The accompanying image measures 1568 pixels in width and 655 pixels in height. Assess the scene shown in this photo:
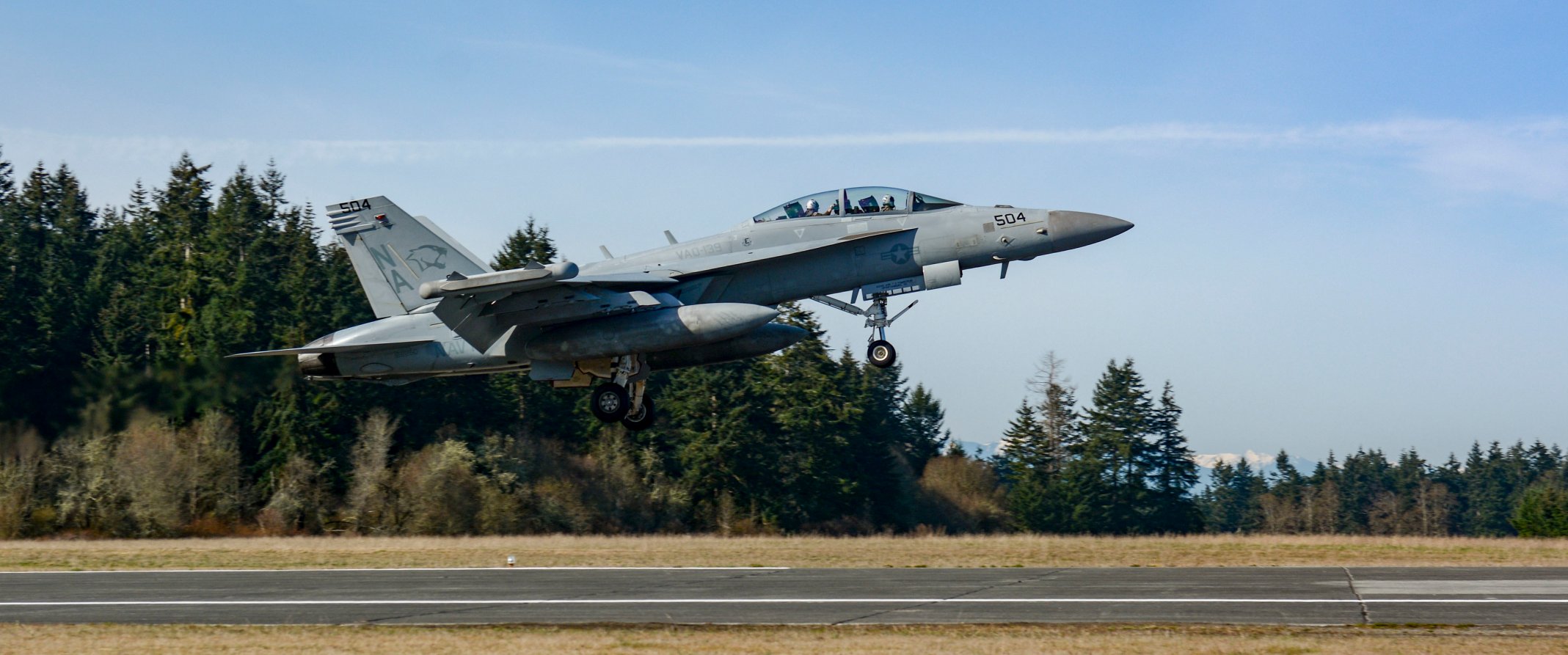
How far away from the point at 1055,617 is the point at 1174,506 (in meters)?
59.6

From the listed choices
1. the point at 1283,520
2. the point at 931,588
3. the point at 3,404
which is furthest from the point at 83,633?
the point at 1283,520

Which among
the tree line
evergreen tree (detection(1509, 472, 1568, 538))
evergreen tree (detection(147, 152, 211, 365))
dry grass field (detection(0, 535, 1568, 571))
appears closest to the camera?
dry grass field (detection(0, 535, 1568, 571))

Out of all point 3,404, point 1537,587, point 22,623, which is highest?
point 3,404

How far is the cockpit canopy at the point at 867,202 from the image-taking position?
75.1ft

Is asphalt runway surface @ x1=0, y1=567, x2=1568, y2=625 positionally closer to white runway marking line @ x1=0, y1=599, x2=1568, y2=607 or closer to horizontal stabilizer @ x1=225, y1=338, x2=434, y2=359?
white runway marking line @ x1=0, y1=599, x2=1568, y2=607

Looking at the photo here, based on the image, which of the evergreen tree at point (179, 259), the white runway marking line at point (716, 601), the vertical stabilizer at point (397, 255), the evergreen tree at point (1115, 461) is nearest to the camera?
the white runway marking line at point (716, 601)

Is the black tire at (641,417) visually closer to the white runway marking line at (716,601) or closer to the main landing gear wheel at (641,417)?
the main landing gear wheel at (641,417)

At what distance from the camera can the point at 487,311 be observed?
22.9 m

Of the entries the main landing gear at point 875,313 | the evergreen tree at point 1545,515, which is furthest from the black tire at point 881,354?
the evergreen tree at point 1545,515

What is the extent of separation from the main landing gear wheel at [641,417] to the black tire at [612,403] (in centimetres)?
22

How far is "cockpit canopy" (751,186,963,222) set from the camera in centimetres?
2289

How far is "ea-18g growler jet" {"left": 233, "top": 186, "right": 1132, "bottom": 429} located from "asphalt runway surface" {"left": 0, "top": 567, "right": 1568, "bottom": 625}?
3591mm

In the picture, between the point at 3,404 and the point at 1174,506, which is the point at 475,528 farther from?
the point at 1174,506

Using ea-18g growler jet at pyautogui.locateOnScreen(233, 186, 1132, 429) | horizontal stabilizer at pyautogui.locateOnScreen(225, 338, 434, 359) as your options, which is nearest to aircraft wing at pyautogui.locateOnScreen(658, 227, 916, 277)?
ea-18g growler jet at pyautogui.locateOnScreen(233, 186, 1132, 429)
